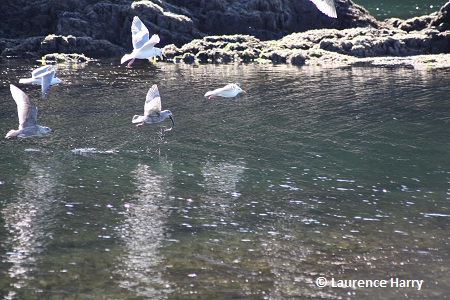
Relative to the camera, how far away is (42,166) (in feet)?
65.3

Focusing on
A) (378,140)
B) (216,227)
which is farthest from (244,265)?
(378,140)

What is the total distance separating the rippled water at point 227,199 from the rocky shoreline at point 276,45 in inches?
607

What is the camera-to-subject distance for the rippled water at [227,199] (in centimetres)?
1261

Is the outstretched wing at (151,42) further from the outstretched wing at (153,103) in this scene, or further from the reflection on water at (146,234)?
the reflection on water at (146,234)

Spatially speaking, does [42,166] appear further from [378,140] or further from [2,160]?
[378,140]

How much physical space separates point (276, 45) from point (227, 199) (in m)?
33.6

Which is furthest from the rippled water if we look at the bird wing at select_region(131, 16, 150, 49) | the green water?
the green water

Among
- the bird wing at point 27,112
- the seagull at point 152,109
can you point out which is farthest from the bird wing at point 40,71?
the seagull at point 152,109

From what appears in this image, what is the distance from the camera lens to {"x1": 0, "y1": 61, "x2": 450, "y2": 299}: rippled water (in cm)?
1261

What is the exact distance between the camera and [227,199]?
56.3 ft

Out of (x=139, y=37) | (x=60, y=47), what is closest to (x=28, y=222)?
(x=139, y=37)

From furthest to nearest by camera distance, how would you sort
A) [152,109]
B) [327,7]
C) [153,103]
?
[152,109] < [153,103] < [327,7]

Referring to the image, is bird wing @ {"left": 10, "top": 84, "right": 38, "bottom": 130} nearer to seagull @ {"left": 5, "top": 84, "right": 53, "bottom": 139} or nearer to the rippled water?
seagull @ {"left": 5, "top": 84, "right": 53, "bottom": 139}

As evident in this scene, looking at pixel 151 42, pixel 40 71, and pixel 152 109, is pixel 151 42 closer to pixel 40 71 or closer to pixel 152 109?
pixel 152 109
